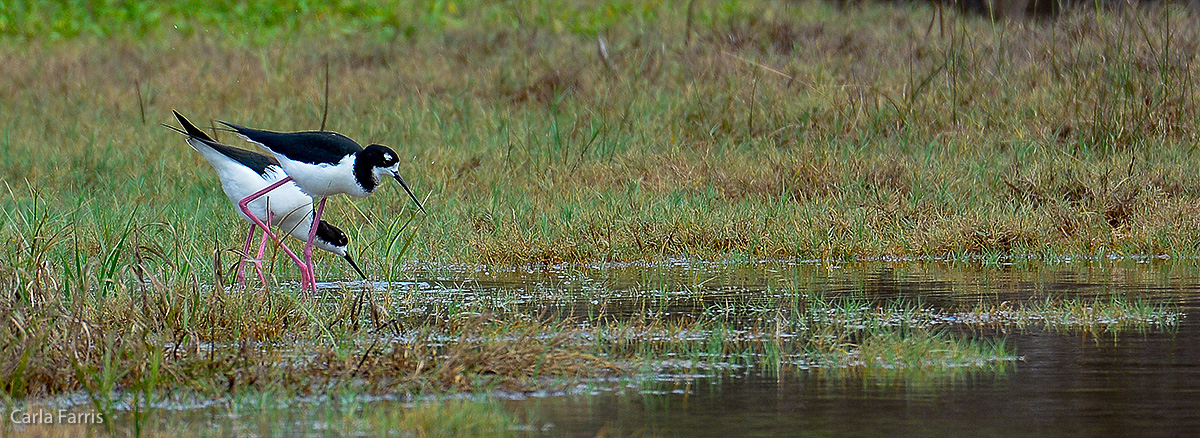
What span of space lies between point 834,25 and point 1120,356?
9721 mm

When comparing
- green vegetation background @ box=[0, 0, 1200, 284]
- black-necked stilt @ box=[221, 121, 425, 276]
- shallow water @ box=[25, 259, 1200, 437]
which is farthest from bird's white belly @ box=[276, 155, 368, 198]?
shallow water @ box=[25, 259, 1200, 437]

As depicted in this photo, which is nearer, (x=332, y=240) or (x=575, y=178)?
(x=332, y=240)

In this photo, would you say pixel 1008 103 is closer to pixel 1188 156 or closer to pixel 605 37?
pixel 1188 156

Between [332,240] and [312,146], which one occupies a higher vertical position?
[312,146]

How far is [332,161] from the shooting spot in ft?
21.9

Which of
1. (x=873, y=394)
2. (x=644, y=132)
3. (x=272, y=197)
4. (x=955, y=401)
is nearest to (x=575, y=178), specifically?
(x=644, y=132)

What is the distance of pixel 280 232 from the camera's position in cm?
816

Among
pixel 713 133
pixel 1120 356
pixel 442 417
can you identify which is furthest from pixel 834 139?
pixel 442 417

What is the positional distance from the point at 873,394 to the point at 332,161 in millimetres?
3109

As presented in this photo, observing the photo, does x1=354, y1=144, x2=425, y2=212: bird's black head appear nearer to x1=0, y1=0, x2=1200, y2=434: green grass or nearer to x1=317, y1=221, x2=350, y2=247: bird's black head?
x1=0, y1=0, x2=1200, y2=434: green grass

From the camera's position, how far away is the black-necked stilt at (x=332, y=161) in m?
6.67

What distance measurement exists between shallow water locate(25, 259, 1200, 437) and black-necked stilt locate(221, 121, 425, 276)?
1.87ft

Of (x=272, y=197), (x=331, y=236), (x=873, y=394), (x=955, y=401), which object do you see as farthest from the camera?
(x=272, y=197)

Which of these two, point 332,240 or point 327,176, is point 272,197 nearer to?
point 332,240
